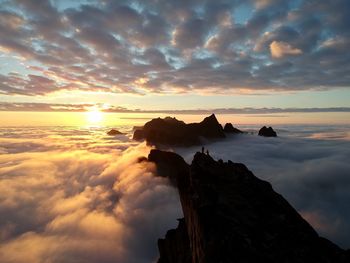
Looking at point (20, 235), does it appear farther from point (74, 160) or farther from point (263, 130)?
point (263, 130)

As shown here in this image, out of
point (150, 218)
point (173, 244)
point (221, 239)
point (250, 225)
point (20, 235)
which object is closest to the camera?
point (221, 239)

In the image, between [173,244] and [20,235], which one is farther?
[20,235]

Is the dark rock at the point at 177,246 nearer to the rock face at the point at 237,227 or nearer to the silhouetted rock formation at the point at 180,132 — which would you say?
the rock face at the point at 237,227

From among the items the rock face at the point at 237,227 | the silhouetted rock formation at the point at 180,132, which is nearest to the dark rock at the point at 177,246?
the rock face at the point at 237,227

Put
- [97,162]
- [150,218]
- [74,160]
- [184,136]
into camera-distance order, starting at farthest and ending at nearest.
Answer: [74,160]
[97,162]
[184,136]
[150,218]

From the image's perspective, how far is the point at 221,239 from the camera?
14.0 meters

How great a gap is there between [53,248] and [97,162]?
9125cm

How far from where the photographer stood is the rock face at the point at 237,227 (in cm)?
1386

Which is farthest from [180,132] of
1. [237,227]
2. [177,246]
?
[237,227]

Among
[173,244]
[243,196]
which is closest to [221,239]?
[243,196]

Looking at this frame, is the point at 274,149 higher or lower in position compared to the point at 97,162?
higher

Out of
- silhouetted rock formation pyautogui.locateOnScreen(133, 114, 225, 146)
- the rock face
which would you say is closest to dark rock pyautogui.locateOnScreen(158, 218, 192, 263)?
the rock face

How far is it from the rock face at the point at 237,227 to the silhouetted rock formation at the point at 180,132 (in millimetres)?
84729

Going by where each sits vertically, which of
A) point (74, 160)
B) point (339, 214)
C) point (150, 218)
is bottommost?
point (74, 160)
